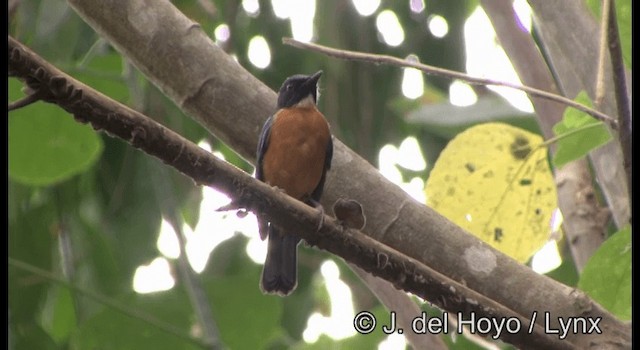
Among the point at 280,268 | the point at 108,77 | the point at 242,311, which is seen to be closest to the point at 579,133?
the point at 280,268

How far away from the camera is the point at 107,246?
371cm

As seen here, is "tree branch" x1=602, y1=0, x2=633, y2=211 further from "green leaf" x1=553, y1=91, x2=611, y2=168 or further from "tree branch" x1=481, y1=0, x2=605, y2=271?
"tree branch" x1=481, y1=0, x2=605, y2=271

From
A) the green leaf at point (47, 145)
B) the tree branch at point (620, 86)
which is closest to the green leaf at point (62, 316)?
the green leaf at point (47, 145)

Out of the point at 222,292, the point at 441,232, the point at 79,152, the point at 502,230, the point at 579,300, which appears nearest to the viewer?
the point at 579,300

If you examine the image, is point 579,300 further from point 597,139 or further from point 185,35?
point 185,35

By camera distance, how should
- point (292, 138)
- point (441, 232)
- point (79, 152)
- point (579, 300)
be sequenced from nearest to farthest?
point (579, 300)
point (441, 232)
point (79, 152)
point (292, 138)

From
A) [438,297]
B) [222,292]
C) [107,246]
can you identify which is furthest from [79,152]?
[438,297]

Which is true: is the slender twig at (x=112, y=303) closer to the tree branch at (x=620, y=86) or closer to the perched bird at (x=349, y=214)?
the perched bird at (x=349, y=214)

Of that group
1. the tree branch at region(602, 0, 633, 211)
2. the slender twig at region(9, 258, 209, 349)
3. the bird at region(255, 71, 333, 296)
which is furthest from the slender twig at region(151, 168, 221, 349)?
the tree branch at region(602, 0, 633, 211)

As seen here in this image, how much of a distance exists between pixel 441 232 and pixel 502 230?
0.60 meters

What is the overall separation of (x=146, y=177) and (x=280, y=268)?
2.79 feet

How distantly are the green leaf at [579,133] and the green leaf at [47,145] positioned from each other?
1.68 metres

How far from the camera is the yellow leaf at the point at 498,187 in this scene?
3.05 meters

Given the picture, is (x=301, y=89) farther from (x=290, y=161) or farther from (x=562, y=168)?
(x=562, y=168)
